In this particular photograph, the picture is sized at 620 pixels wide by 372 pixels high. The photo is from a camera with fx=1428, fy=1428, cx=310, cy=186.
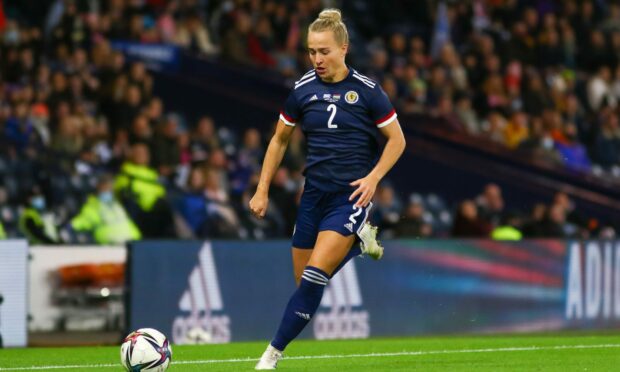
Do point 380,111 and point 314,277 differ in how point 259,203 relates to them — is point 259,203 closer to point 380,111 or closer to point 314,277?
point 314,277

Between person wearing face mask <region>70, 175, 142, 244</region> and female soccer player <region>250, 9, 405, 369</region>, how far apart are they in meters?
6.86

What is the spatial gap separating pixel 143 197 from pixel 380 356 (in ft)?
20.3

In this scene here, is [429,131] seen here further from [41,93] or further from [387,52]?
[41,93]

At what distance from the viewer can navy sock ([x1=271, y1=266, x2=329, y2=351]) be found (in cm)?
927

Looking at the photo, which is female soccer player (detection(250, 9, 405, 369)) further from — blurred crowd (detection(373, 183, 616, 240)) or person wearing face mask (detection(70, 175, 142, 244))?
blurred crowd (detection(373, 183, 616, 240))

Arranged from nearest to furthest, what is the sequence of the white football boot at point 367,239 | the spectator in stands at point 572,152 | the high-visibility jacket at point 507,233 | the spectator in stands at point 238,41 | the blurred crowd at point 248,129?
the white football boot at point 367,239 < the blurred crowd at point 248,129 < the high-visibility jacket at point 507,233 < the spectator in stands at point 238,41 < the spectator in stands at point 572,152

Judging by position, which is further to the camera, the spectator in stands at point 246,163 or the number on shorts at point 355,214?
the spectator in stands at point 246,163

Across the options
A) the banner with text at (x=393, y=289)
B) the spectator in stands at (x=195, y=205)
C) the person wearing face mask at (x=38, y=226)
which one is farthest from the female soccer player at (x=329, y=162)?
the spectator in stands at (x=195, y=205)

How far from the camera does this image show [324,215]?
9.53 m

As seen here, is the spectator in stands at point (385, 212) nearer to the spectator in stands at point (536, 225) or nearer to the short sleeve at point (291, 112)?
the spectator in stands at point (536, 225)

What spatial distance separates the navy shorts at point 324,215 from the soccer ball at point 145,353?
1.22 meters

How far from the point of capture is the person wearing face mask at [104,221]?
53.3ft

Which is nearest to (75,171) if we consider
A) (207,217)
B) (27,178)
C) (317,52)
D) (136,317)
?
(27,178)

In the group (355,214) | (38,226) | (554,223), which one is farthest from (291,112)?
(554,223)
